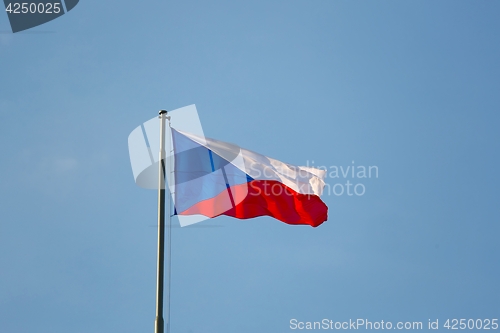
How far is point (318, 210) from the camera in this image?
3025 cm

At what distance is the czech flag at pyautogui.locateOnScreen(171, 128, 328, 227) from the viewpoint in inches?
1091

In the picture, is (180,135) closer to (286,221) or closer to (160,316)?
(286,221)

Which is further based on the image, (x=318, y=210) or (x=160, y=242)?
(x=318, y=210)

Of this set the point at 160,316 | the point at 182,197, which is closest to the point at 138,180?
the point at 182,197

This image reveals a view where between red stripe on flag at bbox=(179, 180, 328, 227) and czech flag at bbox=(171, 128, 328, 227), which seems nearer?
czech flag at bbox=(171, 128, 328, 227)

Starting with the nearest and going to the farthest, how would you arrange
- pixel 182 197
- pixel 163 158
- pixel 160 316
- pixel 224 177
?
pixel 160 316, pixel 163 158, pixel 182 197, pixel 224 177

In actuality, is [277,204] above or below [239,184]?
below

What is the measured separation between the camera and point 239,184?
2942 cm

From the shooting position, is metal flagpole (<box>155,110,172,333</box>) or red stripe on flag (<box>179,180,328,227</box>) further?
red stripe on flag (<box>179,180,328,227</box>)

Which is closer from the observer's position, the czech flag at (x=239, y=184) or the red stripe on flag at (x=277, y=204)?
the czech flag at (x=239, y=184)

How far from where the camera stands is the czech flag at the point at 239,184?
27.7 m

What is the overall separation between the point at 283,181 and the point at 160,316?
8845 mm

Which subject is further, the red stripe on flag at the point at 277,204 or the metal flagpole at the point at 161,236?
the red stripe on flag at the point at 277,204

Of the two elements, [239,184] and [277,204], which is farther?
[277,204]
